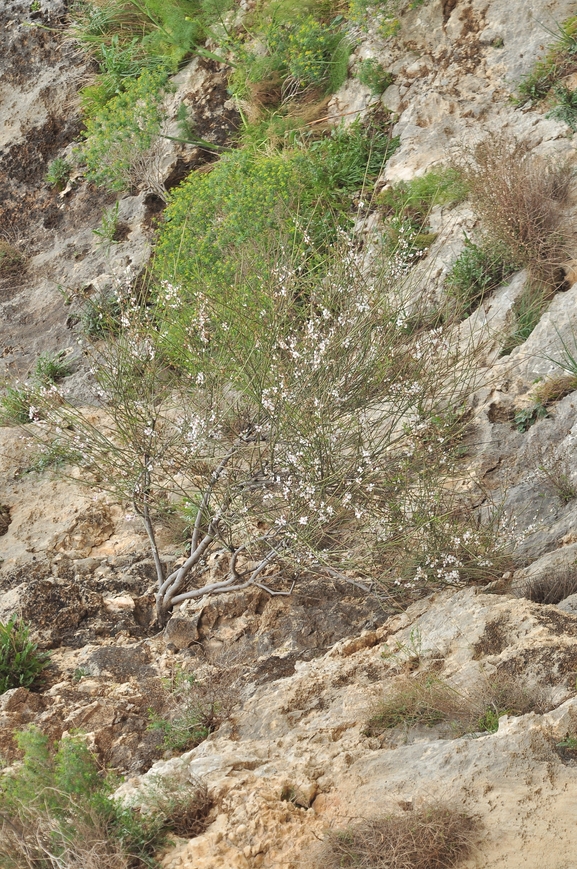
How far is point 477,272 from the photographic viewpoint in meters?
6.07

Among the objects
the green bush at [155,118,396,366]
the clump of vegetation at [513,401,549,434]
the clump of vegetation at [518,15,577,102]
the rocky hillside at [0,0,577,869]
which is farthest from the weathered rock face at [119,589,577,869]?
the clump of vegetation at [518,15,577,102]

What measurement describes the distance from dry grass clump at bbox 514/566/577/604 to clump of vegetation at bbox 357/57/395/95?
5.35 metres

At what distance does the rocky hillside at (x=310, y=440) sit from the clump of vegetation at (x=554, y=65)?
0.07 ft

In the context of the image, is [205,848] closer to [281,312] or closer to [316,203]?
[281,312]

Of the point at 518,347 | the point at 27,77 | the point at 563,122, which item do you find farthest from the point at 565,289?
the point at 27,77

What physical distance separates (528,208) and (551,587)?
2.93 metres

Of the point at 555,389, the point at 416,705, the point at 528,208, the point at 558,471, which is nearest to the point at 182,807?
the point at 416,705

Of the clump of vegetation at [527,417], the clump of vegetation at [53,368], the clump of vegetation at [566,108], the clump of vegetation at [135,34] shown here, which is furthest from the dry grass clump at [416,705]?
the clump of vegetation at [135,34]

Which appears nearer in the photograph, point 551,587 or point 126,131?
point 551,587

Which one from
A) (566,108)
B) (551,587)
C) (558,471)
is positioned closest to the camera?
(551,587)

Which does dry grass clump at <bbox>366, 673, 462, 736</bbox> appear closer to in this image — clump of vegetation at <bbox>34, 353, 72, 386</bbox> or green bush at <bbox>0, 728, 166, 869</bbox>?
green bush at <bbox>0, 728, 166, 869</bbox>

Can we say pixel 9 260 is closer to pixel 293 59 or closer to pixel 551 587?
pixel 293 59

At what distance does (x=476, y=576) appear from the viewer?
14.4ft

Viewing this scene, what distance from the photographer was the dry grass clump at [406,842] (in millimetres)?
2465
